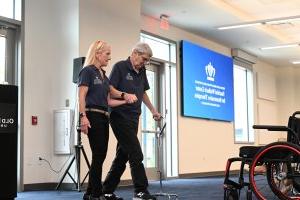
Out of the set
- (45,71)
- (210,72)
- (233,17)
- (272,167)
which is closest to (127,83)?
(272,167)

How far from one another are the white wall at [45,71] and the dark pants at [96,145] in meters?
2.46

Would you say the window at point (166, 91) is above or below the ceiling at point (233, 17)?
below

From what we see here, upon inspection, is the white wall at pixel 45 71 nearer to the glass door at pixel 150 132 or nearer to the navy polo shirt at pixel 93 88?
the glass door at pixel 150 132

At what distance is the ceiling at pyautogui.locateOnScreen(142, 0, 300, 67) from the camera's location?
7.86m

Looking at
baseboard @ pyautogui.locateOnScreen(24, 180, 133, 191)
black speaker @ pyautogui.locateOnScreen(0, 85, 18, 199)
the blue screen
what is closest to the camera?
black speaker @ pyautogui.locateOnScreen(0, 85, 18, 199)

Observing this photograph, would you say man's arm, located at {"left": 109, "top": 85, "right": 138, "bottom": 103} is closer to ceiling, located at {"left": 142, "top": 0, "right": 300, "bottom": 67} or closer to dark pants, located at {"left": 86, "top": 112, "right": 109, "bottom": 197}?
dark pants, located at {"left": 86, "top": 112, "right": 109, "bottom": 197}

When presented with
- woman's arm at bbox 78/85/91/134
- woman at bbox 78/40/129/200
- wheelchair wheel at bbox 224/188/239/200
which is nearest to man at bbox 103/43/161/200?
woman at bbox 78/40/129/200

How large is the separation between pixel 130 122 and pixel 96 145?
1.07 ft

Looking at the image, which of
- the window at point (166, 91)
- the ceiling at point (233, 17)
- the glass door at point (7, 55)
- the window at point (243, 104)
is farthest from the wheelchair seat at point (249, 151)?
the window at point (243, 104)

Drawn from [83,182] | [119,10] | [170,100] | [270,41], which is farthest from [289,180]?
[270,41]

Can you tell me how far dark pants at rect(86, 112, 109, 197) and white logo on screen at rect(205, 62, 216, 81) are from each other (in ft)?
21.1

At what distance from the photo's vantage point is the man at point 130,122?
3518 millimetres

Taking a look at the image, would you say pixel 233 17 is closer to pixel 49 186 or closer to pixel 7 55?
pixel 7 55

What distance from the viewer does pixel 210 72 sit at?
9.88 m
